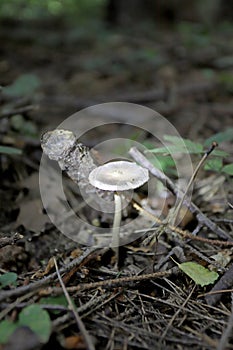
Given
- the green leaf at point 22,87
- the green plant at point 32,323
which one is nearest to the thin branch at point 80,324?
the green plant at point 32,323

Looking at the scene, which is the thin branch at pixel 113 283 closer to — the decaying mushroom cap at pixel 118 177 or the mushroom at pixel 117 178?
the mushroom at pixel 117 178

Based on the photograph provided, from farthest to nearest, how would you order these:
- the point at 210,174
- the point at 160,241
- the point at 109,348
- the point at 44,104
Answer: the point at 44,104 < the point at 210,174 < the point at 160,241 < the point at 109,348

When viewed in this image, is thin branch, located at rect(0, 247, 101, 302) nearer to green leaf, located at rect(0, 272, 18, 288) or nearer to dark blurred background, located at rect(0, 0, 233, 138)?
green leaf, located at rect(0, 272, 18, 288)

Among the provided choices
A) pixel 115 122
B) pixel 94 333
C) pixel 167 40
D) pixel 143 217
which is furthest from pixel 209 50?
pixel 94 333

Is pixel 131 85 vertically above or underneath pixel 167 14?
underneath

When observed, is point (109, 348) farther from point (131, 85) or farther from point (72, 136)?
point (131, 85)

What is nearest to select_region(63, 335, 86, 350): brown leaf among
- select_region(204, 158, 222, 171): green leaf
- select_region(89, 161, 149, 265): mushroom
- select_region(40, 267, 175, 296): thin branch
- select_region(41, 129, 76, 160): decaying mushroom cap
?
select_region(40, 267, 175, 296): thin branch

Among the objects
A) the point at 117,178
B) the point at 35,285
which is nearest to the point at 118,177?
the point at 117,178

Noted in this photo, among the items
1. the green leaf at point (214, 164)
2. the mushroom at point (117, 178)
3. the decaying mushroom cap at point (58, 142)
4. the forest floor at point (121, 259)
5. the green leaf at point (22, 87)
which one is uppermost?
the decaying mushroom cap at point (58, 142)
